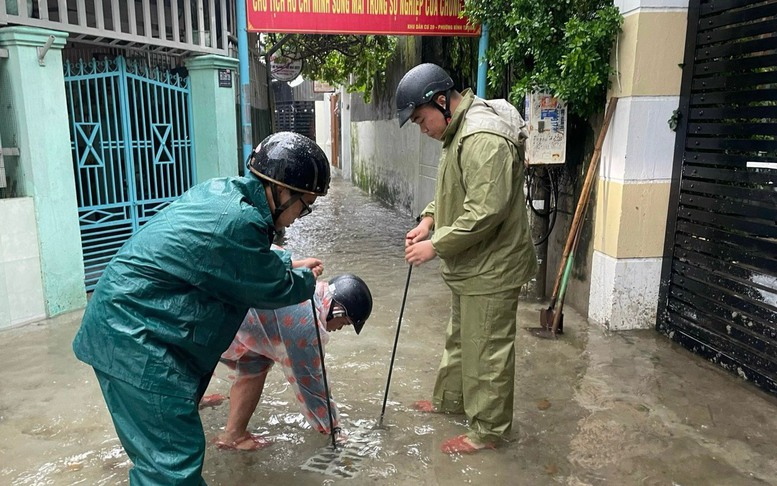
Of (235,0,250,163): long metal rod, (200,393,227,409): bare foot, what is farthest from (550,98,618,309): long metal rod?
(235,0,250,163): long metal rod

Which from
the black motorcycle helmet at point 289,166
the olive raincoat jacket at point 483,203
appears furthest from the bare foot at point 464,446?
the black motorcycle helmet at point 289,166

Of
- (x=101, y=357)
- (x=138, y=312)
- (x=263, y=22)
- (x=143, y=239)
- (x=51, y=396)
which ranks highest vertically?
(x=263, y=22)

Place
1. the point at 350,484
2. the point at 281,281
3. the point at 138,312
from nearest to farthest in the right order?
the point at 138,312, the point at 281,281, the point at 350,484

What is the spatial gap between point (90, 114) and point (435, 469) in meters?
4.60

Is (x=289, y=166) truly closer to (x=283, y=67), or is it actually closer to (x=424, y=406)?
(x=424, y=406)

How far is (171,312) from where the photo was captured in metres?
2.05

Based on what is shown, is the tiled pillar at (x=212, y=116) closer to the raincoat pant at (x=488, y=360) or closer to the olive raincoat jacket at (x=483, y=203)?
the olive raincoat jacket at (x=483, y=203)

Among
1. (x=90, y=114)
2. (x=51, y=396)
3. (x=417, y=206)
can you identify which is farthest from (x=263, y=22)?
(x=417, y=206)

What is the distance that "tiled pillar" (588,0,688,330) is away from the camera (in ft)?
14.4

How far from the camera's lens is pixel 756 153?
3844 millimetres

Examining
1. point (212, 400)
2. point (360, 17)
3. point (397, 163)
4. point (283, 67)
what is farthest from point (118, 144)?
point (283, 67)

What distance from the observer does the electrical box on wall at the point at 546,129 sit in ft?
15.9

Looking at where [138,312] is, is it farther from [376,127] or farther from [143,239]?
[376,127]

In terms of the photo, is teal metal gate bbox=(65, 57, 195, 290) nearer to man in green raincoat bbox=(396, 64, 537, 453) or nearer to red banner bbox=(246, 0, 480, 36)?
red banner bbox=(246, 0, 480, 36)
